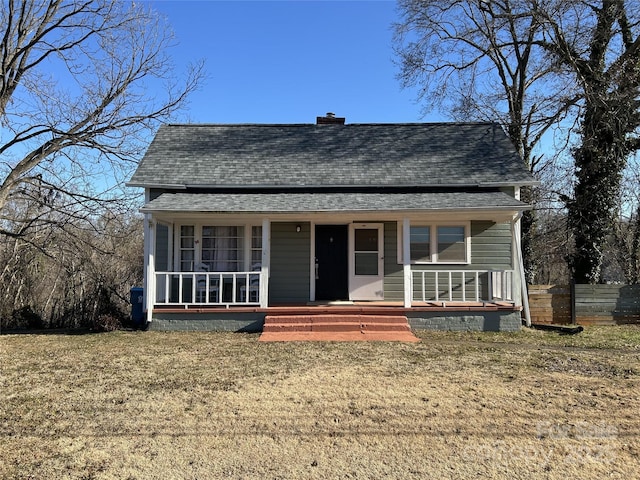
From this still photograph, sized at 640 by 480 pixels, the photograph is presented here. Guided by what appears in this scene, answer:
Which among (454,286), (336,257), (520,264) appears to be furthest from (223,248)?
(520,264)

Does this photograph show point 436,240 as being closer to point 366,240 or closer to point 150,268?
point 366,240

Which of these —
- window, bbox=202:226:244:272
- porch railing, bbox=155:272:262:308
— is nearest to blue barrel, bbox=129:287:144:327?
porch railing, bbox=155:272:262:308

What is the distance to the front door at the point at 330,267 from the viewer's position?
37.1ft

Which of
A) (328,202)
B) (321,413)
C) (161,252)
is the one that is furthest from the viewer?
(161,252)

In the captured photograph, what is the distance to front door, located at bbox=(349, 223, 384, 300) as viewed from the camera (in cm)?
1123

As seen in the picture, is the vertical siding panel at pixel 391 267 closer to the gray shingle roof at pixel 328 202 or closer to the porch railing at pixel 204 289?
the gray shingle roof at pixel 328 202

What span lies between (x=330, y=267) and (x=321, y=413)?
6.82m

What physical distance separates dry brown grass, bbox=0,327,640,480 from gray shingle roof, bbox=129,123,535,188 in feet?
16.4

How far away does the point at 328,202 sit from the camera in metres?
10.3

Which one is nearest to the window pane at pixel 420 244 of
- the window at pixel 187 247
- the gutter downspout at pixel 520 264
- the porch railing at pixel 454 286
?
the porch railing at pixel 454 286

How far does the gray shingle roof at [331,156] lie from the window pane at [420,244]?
1.25 metres

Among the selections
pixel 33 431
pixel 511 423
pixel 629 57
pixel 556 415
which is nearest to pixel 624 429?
pixel 556 415

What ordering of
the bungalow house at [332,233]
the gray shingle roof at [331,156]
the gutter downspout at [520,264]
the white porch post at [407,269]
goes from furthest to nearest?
the gray shingle roof at [331,156] < the gutter downspout at [520,264] < the bungalow house at [332,233] < the white porch post at [407,269]

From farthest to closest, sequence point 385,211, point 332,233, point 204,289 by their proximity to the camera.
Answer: point 332,233
point 204,289
point 385,211
